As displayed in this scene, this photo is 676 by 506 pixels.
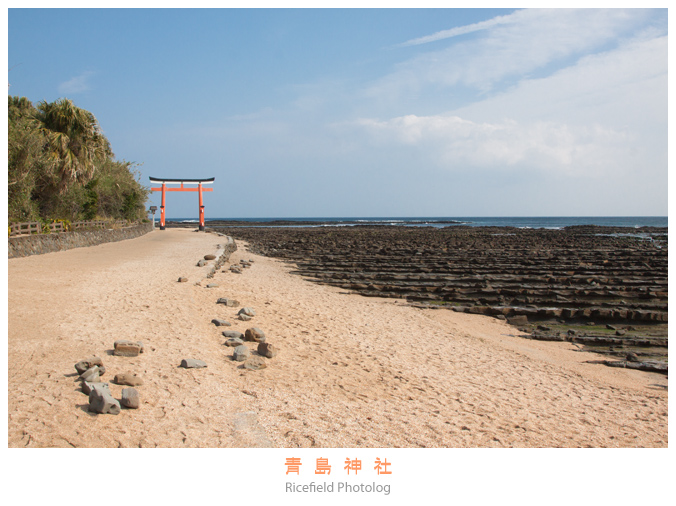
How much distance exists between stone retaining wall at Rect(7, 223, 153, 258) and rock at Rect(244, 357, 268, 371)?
40.0ft

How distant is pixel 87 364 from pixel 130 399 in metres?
1.10

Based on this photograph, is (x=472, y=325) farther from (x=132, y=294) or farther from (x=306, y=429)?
(x=132, y=294)

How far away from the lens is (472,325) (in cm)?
974

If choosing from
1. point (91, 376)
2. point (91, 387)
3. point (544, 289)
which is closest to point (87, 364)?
point (91, 376)

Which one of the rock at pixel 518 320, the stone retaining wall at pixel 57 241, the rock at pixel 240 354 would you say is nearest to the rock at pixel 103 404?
the rock at pixel 240 354

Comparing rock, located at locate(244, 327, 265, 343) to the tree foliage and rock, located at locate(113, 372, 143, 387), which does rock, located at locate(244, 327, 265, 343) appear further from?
the tree foliage

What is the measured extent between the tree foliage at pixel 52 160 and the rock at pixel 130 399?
16.6m

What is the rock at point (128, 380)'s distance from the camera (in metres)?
4.62

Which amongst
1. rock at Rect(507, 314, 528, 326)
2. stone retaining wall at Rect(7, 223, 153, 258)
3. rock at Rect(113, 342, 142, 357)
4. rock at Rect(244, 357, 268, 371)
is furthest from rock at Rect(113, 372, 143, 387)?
stone retaining wall at Rect(7, 223, 153, 258)

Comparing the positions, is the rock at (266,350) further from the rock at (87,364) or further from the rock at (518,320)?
the rock at (518,320)

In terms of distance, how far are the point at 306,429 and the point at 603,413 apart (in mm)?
3462

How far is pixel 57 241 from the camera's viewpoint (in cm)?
1758

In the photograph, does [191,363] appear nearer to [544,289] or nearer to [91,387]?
[91,387]

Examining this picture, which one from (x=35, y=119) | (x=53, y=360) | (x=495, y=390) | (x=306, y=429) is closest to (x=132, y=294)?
(x=53, y=360)
